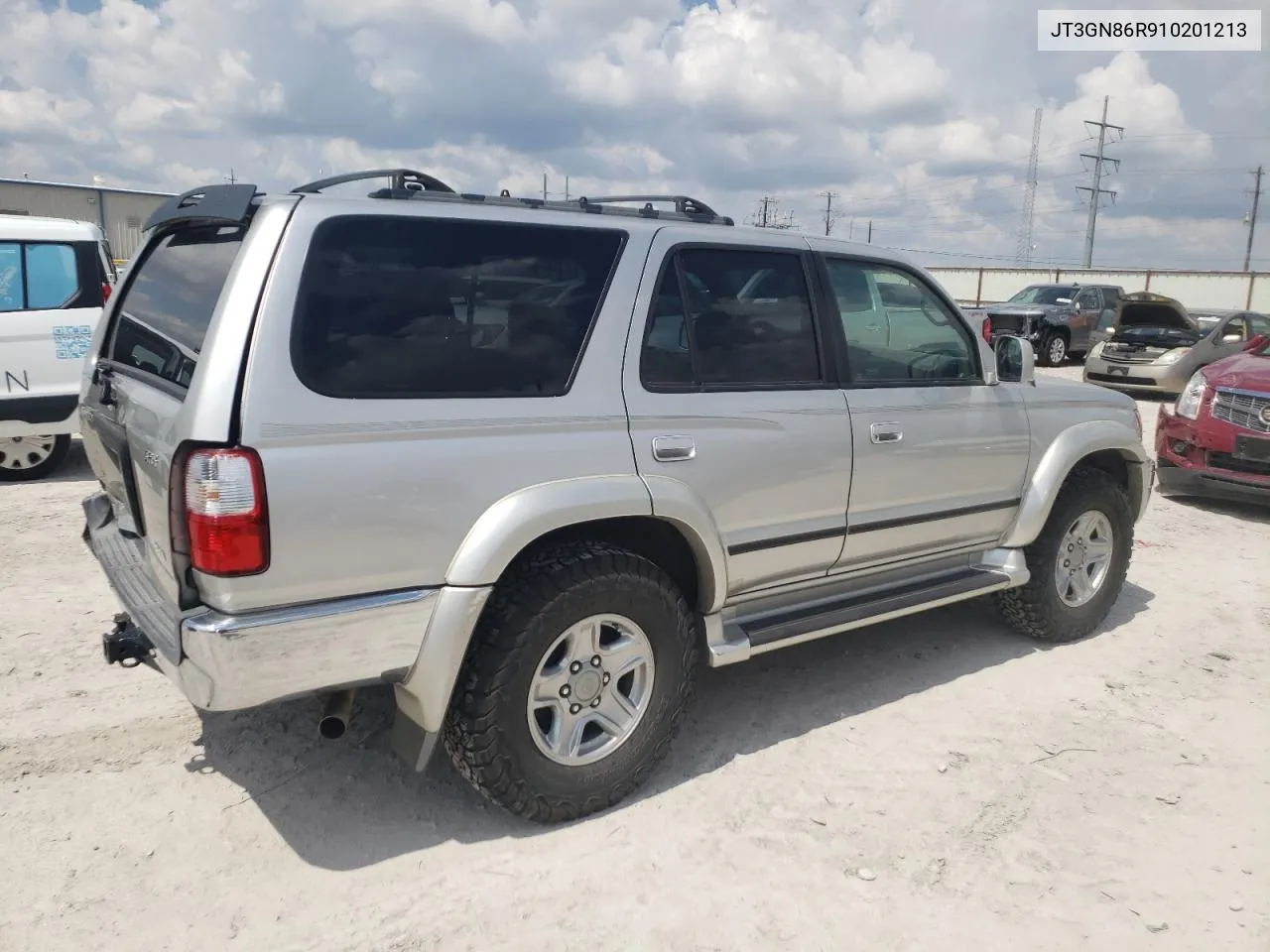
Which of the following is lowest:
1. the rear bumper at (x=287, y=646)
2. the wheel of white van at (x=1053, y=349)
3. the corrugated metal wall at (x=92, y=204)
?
the rear bumper at (x=287, y=646)

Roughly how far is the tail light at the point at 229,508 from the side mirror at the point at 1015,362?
3.23 metres

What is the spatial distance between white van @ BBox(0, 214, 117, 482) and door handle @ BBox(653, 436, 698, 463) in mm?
5691

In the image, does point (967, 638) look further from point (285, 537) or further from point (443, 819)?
point (285, 537)

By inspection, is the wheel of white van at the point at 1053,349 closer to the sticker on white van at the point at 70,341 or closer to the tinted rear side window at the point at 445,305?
the sticker on white van at the point at 70,341

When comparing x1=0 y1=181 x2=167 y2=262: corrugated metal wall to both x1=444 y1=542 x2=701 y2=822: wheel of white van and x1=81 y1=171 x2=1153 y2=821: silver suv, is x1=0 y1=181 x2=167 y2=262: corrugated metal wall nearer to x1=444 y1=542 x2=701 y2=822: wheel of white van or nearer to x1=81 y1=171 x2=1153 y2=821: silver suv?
x1=81 y1=171 x2=1153 y2=821: silver suv

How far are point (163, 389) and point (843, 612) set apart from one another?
97.8 inches

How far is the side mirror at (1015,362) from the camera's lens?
4234mm

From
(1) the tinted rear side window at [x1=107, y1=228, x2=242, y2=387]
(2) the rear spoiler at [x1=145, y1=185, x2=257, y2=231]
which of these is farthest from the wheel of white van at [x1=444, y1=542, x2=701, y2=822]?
(2) the rear spoiler at [x1=145, y1=185, x2=257, y2=231]

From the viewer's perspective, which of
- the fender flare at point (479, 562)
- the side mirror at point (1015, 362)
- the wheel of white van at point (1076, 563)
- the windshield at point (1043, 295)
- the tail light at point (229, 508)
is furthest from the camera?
the windshield at point (1043, 295)

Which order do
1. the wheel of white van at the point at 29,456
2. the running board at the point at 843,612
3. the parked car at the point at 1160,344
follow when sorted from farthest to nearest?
1. the parked car at the point at 1160,344
2. the wheel of white van at the point at 29,456
3. the running board at the point at 843,612

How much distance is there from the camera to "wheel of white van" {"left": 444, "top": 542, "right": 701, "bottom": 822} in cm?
280

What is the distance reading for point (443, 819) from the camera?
10.1ft

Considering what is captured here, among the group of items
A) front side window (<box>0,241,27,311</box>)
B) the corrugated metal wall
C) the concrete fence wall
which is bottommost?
front side window (<box>0,241,27,311</box>)

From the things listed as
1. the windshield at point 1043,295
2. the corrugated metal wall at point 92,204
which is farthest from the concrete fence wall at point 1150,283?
the corrugated metal wall at point 92,204
